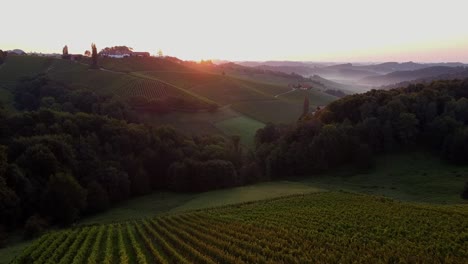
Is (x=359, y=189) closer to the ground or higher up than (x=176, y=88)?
closer to the ground

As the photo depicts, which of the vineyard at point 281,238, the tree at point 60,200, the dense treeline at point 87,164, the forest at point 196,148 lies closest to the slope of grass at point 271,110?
the dense treeline at point 87,164

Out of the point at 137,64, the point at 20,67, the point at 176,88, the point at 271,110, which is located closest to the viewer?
the point at 176,88

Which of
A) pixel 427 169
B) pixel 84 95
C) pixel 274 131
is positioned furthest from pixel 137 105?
pixel 427 169

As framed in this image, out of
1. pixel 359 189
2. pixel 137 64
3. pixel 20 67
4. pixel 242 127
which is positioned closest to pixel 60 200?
pixel 359 189

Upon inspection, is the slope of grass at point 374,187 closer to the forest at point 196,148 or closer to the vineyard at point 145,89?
the forest at point 196,148

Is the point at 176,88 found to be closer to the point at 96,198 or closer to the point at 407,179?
the point at 96,198

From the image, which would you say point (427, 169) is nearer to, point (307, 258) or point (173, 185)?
point (173, 185)
